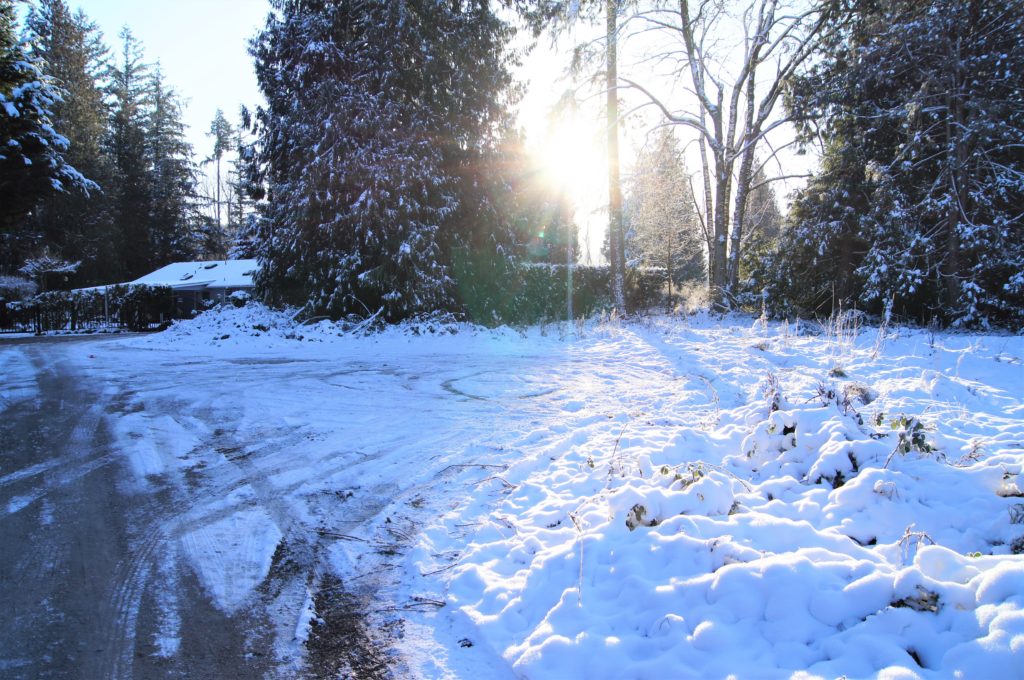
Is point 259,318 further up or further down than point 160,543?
further up

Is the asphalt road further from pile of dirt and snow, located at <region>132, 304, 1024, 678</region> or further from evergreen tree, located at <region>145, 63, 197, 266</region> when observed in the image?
evergreen tree, located at <region>145, 63, 197, 266</region>

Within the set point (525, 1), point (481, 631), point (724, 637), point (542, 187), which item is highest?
point (525, 1)

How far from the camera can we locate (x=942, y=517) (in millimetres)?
3041

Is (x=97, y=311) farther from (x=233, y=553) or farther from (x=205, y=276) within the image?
(x=233, y=553)

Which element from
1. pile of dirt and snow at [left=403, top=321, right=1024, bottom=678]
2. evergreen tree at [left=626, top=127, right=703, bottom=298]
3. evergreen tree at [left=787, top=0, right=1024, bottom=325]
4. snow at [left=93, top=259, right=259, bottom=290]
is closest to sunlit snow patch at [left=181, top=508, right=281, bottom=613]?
pile of dirt and snow at [left=403, top=321, right=1024, bottom=678]

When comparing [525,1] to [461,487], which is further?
[525,1]

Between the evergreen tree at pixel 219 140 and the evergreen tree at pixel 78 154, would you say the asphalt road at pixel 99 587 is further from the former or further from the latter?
the evergreen tree at pixel 219 140

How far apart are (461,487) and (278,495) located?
1.49 meters

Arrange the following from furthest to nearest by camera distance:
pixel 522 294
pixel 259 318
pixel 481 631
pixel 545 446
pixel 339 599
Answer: pixel 522 294, pixel 259 318, pixel 545 446, pixel 339 599, pixel 481 631

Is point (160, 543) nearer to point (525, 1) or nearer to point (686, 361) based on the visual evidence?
point (686, 361)

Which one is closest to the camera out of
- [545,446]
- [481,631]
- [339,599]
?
[481,631]

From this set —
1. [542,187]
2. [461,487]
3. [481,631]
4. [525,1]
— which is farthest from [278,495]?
[525,1]

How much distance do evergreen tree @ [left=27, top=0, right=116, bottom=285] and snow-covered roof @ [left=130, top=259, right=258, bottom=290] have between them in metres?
7.11

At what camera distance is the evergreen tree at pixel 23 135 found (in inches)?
383
